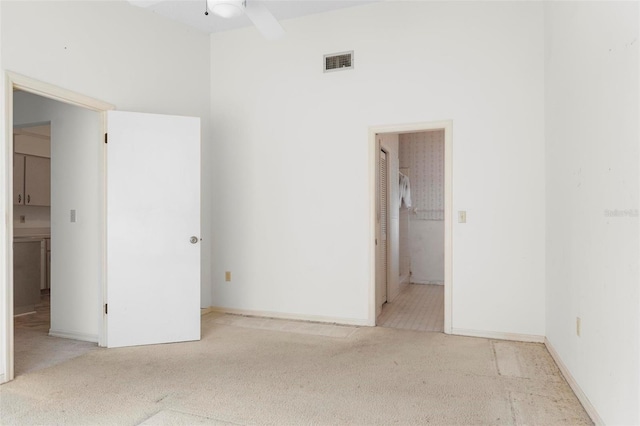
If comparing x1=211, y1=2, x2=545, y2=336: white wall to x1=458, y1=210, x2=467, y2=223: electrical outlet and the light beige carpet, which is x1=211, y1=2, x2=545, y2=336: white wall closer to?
x1=458, y1=210, x2=467, y2=223: electrical outlet

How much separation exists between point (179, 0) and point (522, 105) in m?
3.12

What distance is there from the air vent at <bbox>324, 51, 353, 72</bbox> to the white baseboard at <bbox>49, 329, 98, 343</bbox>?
3198mm

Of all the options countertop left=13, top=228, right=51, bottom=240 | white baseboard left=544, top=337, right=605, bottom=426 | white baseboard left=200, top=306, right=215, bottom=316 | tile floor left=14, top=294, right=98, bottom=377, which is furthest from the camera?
countertop left=13, top=228, right=51, bottom=240

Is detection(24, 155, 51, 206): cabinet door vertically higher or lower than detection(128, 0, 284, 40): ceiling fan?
lower

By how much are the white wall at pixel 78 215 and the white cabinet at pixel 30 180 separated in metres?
2.16

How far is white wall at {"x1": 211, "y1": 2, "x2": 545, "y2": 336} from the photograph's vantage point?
12.0ft

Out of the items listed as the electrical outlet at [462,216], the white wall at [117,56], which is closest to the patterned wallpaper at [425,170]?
the electrical outlet at [462,216]

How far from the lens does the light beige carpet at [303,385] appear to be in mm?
2283

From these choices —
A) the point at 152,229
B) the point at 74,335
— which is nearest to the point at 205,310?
the point at 74,335

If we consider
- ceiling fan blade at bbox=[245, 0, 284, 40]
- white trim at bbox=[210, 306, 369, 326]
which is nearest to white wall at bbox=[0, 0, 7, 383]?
ceiling fan blade at bbox=[245, 0, 284, 40]

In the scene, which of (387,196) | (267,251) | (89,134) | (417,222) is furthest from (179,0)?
(417,222)

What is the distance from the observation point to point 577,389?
2.51 metres

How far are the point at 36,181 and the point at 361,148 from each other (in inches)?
182

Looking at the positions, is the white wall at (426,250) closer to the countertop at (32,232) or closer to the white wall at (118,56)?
the white wall at (118,56)
